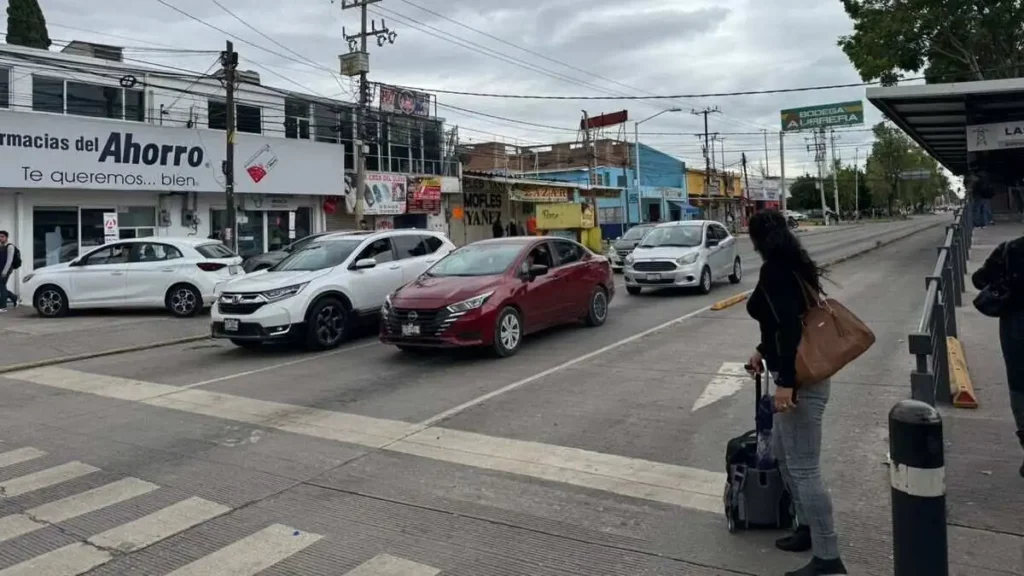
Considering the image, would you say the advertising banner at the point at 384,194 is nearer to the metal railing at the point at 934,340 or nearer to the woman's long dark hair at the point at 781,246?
the metal railing at the point at 934,340

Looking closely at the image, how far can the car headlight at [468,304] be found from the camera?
9.63m

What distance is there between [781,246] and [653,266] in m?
13.0

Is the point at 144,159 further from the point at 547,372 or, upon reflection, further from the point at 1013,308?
the point at 1013,308

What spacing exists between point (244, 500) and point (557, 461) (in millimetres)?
2232

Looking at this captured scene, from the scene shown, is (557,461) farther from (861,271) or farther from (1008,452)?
(861,271)

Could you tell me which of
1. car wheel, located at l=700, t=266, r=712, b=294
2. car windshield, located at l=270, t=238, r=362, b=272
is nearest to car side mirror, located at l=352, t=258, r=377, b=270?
car windshield, located at l=270, t=238, r=362, b=272

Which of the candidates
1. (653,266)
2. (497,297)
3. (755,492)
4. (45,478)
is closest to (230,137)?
(653,266)

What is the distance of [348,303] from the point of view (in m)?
11.6

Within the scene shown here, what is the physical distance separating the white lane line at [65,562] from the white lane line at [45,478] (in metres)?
1.38

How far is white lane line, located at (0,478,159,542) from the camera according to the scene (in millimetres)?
4781

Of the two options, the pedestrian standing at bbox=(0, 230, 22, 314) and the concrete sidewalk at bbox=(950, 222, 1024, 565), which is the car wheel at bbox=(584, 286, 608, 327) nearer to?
the concrete sidewalk at bbox=(950, 222, 1024, 565)

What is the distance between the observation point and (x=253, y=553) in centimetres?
434

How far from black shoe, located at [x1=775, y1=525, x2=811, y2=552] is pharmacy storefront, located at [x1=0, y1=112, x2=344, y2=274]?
1839 cm

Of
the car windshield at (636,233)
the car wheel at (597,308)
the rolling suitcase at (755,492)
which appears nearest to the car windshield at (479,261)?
the car wheel at (597,308)
